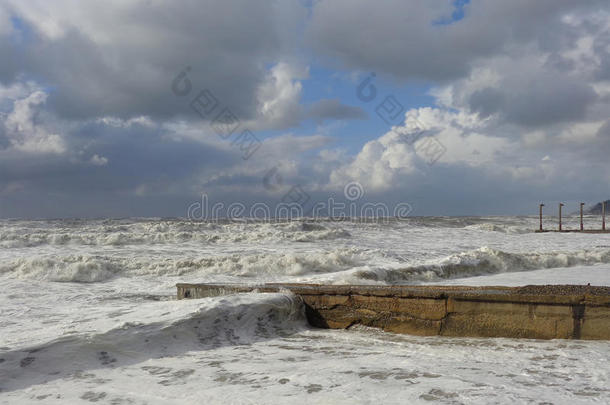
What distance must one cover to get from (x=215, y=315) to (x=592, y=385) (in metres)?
3.11

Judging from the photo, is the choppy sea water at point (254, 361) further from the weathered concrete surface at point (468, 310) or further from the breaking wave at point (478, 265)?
the breaking wave at point (478, 265)

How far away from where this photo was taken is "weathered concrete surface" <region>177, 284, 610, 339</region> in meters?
4.07

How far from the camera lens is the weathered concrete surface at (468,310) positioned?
4070 mm

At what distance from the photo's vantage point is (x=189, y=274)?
10609 millimetres

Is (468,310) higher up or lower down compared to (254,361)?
higher up

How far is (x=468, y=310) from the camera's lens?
4395 mm

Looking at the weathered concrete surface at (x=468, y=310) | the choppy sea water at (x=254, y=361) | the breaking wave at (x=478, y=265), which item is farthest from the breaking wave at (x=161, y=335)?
the breaking wave at (x=478, y=265)

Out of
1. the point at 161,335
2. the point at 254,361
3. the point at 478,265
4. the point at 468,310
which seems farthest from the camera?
the point at 478,265

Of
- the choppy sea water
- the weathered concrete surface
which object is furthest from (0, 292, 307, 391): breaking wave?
the weathered concrete surface

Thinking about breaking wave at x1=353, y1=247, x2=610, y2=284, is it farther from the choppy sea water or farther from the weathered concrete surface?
the choppy sea water

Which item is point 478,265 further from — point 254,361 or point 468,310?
point 254,361

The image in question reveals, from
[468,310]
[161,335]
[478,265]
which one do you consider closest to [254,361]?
[161,335]

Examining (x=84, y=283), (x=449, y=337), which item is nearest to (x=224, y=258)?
(x=84, y=283)

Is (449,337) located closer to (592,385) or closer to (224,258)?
(592,385)
